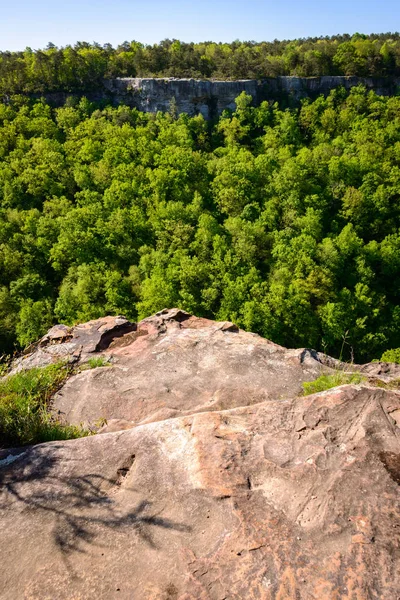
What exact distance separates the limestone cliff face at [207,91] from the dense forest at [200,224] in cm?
409

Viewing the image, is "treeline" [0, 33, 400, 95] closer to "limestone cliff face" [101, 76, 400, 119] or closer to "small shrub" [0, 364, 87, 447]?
"limestone cliff face" [101, 76, 400, 119]

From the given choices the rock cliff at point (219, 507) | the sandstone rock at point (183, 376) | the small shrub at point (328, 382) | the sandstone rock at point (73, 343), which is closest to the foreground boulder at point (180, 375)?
the sandstone rock at point (183, 376)

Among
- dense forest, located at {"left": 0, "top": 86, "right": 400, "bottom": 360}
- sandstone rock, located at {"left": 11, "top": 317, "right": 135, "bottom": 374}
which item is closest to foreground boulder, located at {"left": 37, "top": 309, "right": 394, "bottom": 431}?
sandstone rock, located at {"left": 11, "top": 317, "right": 135, "bottom": 374}

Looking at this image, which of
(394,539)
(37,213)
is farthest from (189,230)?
(394,539)

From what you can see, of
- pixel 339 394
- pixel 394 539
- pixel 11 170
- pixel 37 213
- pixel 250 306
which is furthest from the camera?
pixel 11 170

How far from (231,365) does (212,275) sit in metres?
24.9

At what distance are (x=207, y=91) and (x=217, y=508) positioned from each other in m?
70.9

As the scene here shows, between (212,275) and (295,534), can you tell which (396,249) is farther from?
(295,534)

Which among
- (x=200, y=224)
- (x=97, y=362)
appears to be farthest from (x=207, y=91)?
(x=97, y=362)

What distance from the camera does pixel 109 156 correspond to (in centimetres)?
5172

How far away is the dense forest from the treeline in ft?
18.8

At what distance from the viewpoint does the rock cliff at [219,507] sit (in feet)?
15.8

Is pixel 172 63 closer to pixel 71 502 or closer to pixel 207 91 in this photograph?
pixel 207 91

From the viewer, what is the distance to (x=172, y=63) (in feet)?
232
